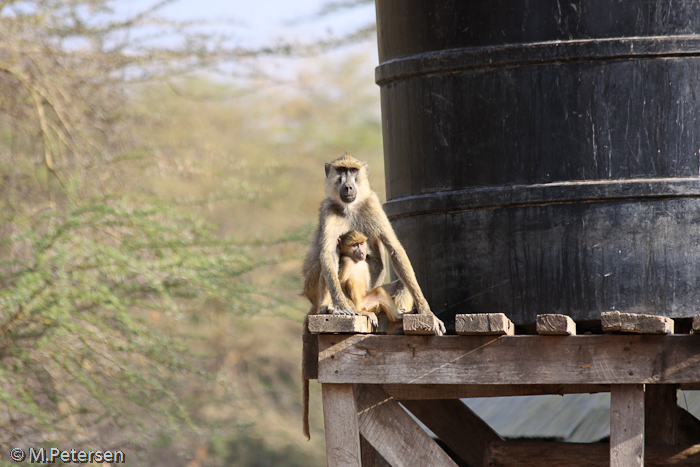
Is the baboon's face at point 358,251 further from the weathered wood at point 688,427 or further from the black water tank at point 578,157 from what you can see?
the weathered wood at point 688,427

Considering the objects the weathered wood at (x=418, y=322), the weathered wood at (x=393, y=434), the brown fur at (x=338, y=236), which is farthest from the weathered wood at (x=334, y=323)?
the brown fur at (x=338, y=236)

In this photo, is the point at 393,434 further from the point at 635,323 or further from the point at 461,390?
the point at 635,323

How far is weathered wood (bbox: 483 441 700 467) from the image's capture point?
13.1 ft

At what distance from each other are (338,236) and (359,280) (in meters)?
0.22

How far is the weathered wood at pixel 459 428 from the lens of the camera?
4.39 metres

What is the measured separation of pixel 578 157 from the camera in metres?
3.09

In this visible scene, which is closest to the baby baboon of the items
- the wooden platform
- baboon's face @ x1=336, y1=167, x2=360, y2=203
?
baboon's face @ x1=336, y1=167, x2=360, y2=203

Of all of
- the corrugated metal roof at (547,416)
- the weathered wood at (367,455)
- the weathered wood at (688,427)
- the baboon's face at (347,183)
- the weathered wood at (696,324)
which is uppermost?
the baboon's face at (347,183)

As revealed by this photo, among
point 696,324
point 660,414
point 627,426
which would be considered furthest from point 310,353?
point 660,414

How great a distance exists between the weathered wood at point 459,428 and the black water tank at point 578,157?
1.29 meters

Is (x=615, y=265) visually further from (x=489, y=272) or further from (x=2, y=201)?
(x=2, y=201)

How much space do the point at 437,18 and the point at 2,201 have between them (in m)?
4.90

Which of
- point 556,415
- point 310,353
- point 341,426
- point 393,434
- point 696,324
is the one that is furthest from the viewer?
point 556,415

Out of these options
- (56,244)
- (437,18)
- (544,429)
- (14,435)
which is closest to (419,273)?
(437,18)
